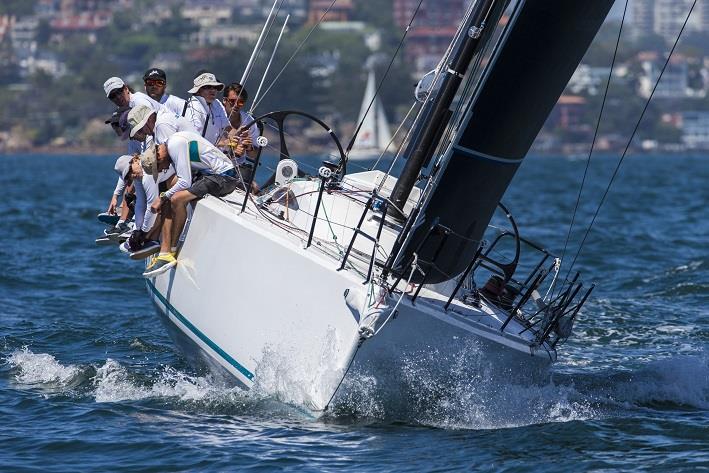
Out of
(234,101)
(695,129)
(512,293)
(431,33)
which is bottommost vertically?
(695,129)

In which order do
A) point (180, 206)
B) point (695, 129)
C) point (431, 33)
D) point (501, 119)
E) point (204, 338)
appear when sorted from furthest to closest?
1. point (431, 33)
2. point (695, 129)
3. point (180, 206)
4. point (204, 338)
5. point (501, 119)

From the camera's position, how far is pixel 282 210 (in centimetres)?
834

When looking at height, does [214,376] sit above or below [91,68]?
above

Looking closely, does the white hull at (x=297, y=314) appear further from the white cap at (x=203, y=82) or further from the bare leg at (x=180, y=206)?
the white cap at (x=203, y=82)

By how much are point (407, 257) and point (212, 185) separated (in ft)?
5.33

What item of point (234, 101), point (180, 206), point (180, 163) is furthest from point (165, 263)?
point (234, 101)

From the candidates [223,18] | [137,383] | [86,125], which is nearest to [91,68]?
[86,125]

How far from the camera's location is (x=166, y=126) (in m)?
8.29

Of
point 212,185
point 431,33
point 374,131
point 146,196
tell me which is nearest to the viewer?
point 212,185

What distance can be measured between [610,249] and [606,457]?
423 inches

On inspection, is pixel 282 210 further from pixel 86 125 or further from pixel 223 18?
pixel 223 18

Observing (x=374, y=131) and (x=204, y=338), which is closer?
(x=204, y=338)

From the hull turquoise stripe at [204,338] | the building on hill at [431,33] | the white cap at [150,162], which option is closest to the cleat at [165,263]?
the hull turquoise stripe at [204,338]

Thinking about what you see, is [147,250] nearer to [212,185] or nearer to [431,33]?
[212,185]
